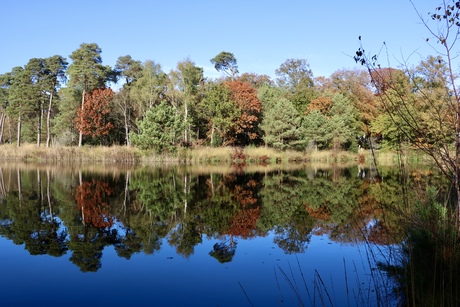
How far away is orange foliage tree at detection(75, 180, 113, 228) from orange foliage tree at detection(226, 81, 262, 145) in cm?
2297

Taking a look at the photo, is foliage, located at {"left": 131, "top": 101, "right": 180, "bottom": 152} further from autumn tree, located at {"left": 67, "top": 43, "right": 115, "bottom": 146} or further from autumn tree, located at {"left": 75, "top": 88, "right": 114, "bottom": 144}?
autumn tree, located at {"left": 67, "top": 43, "right": 115, "bottom": 146}

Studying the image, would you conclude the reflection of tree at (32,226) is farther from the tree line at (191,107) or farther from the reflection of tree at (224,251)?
the tree line at (191,107)

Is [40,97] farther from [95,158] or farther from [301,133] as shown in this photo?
[301,133]

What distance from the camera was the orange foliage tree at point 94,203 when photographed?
32.6 ft

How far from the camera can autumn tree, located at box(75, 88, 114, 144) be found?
127 ft

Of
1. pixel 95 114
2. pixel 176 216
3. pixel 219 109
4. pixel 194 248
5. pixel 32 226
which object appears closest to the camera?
pixel 194 248

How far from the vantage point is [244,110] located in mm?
40594

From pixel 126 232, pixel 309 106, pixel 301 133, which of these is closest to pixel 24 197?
pixel 126 232

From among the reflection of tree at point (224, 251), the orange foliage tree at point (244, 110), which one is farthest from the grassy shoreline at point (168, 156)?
the reflection of tree at point (224, 251)

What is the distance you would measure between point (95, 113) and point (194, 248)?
3417cm

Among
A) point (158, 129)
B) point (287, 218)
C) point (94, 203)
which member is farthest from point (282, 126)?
point (287, 218)

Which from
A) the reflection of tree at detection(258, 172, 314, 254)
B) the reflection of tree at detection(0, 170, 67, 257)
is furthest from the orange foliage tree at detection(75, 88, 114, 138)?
the reflection of tree at detection(258, 172, 314, 254)

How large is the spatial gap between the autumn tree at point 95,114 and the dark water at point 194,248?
25.2 m

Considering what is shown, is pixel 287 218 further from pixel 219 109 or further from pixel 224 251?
pixel 219 109
